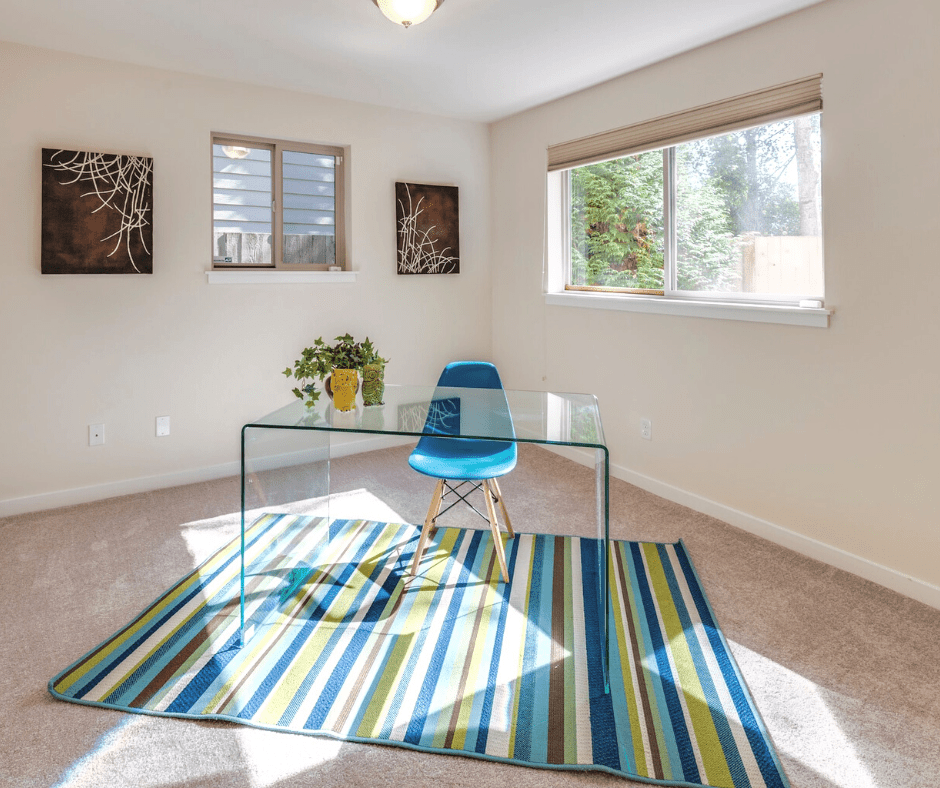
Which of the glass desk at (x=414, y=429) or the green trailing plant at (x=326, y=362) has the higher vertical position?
the green trailing plant at (x=326, y=362)

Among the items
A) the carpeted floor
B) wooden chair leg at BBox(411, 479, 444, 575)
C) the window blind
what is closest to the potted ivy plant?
wooden chair leg at BBox(411, 479, 444, 575)

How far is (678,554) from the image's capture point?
288 centimetres

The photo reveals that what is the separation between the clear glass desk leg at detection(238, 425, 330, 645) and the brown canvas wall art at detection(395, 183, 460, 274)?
2119 mm

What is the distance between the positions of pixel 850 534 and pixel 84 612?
3.04m

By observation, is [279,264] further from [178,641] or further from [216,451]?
[178,641]

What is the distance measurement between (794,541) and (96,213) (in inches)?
150

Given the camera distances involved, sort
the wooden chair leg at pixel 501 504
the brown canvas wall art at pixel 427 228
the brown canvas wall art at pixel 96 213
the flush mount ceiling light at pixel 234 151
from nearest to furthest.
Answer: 1. the wooden chair leg at pixel 501 504
2. the brown canvas wall art at pixel 96 213
3. the flush mount ceiling light at pixel 234 151
4. the brown canvas wall art at pixel 427 228

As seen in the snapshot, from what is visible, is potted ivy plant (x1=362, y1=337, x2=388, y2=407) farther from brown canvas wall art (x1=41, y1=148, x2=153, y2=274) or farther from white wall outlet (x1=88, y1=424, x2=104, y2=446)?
white wall outlet (x1=88, y1=424, x2=104, y2=446)

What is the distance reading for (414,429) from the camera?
2.10 metres

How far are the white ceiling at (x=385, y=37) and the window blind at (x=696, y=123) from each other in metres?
0.31

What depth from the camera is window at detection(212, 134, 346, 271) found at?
3.95 meters

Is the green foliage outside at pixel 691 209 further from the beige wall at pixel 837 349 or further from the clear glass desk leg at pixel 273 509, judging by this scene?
the clear glass desk leg at pixel 273 509

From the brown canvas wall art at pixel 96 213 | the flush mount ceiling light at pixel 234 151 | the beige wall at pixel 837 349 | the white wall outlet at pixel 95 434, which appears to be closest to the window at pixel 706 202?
the beige wall at pixel 837 349

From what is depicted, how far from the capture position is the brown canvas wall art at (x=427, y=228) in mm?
4496
